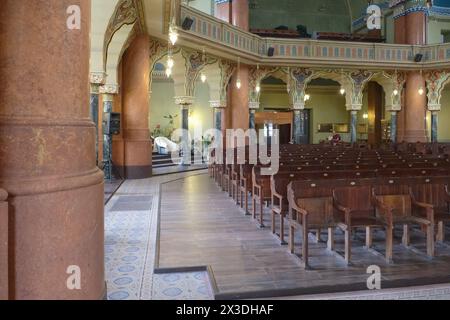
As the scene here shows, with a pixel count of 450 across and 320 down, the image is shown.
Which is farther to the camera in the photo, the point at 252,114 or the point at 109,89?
the point at 252,114

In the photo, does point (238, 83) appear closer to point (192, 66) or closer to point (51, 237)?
point (192, 66)

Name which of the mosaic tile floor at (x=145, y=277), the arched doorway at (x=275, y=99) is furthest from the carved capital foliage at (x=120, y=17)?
the arched doorway at (x=275, y=99)

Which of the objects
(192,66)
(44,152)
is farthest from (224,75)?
(44,152)

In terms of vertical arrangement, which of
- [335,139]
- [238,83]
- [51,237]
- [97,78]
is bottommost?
[51,237]

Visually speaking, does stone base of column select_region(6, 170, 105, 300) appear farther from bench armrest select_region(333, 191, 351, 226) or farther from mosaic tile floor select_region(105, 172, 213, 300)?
bench armrest select_region(333, 191, 351, 226)

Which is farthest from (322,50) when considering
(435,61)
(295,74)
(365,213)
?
(365,213)

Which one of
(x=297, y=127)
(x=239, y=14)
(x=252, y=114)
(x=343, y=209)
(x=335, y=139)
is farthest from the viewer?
(x=335, y=139)

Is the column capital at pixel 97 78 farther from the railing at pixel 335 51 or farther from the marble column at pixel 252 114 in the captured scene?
the marble column at pixel 252 114

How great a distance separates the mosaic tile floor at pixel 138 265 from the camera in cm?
341

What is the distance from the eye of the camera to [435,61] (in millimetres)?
17375

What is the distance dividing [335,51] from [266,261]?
15.0 metres

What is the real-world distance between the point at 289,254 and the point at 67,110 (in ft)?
10.3

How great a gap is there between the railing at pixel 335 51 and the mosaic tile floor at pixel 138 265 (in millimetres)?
9882

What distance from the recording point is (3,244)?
73.2 inches
